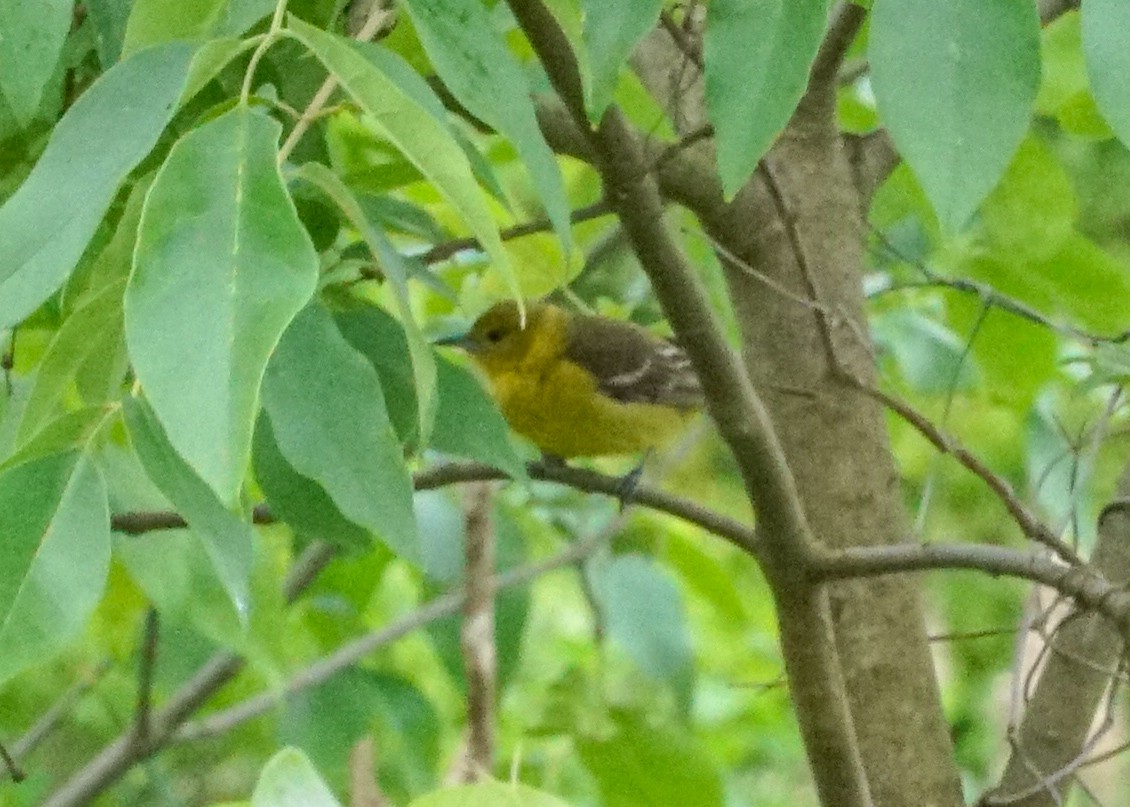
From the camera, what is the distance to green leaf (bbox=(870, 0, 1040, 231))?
0.75 meters

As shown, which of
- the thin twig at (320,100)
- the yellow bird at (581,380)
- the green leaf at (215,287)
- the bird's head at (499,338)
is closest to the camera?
the green leaf at (215,287)

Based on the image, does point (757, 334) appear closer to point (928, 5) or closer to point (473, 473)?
point (473, 473)

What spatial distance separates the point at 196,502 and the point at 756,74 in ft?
1.14

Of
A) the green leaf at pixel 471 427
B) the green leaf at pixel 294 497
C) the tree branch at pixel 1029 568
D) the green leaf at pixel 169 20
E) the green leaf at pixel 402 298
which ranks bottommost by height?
the green leaf at pixel 294 497

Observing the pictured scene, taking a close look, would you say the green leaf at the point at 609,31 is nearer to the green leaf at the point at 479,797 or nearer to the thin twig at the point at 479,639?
the green leaf at the point at 479,797

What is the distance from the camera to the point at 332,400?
0.88m

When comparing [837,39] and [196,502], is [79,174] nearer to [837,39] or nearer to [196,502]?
[196,502]

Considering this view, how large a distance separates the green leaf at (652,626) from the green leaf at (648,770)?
467 millimetres

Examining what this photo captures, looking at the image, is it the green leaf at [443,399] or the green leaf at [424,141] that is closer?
the green leaf at [424,141]

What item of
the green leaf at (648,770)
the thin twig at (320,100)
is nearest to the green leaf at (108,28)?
the thin twig at (320,100)

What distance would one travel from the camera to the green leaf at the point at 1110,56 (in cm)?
72

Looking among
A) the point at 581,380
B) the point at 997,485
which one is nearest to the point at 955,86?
the point at 997,485

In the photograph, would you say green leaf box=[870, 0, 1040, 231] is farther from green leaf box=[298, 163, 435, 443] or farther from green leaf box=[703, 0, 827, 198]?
green leaf box=[298, 163, 435, 443]

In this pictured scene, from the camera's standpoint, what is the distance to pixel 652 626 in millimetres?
2320
